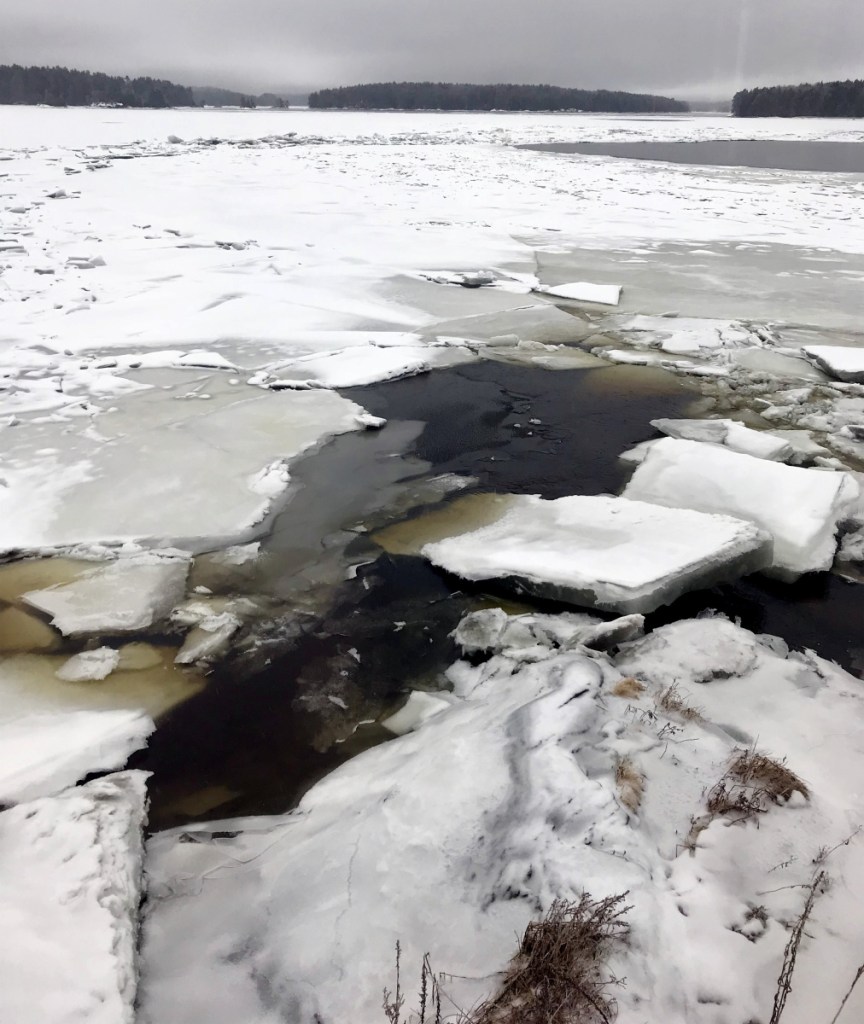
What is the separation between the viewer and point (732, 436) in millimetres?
4977

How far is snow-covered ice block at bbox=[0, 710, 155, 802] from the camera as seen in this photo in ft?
8.05

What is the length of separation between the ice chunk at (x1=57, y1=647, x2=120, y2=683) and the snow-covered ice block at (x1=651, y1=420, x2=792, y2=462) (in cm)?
415

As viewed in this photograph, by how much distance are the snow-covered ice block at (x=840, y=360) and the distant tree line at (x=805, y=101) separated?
2817 inches

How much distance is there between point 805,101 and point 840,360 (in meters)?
76.9

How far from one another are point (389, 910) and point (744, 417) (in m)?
4.93

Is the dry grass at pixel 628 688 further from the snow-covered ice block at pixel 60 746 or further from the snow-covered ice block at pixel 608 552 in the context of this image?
the snow-covered ice block at pixel 60 746

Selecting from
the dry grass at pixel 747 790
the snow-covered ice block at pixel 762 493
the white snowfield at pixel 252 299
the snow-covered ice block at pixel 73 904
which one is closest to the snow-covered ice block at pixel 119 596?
the white snowfield at pixel 252 299

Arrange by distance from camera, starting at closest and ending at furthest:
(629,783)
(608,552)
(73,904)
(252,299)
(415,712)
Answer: (73,904) < (629,783) < (415,712) < (608,552) < (252,299)

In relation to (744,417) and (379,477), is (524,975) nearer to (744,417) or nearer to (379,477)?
(379,477)

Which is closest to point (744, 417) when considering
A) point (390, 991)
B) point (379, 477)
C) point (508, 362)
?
point (508, 362)

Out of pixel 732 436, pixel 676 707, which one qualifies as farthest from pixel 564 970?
pixel 732 436

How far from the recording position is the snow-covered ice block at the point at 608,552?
3.35 meters

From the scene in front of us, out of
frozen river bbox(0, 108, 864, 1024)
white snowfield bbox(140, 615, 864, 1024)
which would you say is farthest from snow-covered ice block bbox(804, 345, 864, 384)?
white snowfield bbox(140, 615, 864, 1024)

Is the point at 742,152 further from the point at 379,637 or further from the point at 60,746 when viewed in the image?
the point at 60,746
